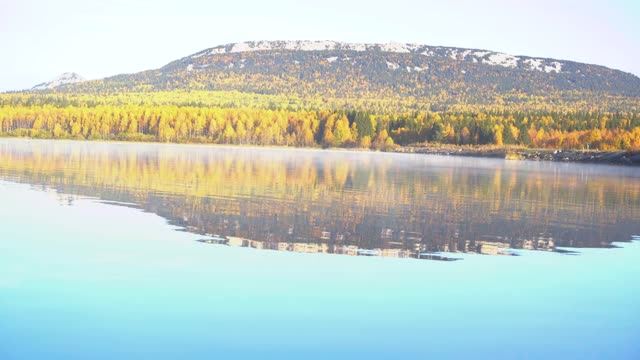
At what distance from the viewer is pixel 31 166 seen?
3794 centimetres

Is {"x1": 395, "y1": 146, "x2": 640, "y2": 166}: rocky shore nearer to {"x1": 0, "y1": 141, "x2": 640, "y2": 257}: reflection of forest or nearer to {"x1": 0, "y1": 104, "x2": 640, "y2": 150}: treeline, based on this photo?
{"x1": 0, "y1": 104, "x2": 640, "y2": 150}: treeline

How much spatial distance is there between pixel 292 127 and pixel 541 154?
190ft

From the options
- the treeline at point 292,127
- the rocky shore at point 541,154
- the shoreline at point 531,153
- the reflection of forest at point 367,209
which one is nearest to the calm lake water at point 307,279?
the reflection of forest at point 367,209

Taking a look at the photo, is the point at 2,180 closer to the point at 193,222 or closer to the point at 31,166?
the point at 31,166

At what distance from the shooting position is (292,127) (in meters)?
145

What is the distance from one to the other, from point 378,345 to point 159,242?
716 centimetres

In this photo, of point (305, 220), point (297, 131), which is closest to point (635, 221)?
point (305, 220)

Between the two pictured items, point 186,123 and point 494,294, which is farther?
point 186,123

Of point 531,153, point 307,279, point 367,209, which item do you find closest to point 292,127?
point 531,153

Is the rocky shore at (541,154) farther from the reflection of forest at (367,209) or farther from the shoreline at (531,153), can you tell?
the reflection of forest at (367,209)

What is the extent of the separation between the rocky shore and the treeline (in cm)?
773

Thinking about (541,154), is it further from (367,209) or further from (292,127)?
(367,209)

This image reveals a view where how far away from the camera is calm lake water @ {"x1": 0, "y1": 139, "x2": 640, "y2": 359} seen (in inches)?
349

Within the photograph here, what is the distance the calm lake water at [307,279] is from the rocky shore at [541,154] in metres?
62.7
